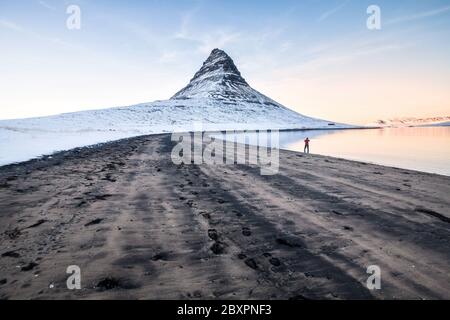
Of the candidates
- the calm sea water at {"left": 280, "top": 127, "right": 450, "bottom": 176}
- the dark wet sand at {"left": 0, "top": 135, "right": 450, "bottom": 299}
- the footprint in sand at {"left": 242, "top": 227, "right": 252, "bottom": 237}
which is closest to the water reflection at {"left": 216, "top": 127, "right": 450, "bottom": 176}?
the calm sea water at {"left": 280, "top": 127, "right": 450, "bottom": 176}

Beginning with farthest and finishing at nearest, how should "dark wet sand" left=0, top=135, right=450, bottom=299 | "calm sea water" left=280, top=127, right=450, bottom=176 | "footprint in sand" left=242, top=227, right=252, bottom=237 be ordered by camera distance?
"calm sea water" left=280, top=127, right=450, bottom=176 < "footprint in sand" left=242, top=227, right=252, bottom=237 < "dark wet sand" left=0, top=135, right=450, bottom=299

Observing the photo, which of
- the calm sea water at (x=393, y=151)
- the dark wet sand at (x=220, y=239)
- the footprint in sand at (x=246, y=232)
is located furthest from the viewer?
the calm sea water at (x=393, y=151)

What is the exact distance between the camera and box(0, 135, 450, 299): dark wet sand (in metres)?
4.27

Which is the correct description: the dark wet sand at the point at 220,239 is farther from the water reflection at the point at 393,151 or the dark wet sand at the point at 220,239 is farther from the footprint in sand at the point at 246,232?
the water reflection at the point at 393,151

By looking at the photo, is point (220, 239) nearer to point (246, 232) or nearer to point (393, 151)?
point (246, 232)

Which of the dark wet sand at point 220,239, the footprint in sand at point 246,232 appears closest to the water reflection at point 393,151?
the dark wet sand at point 220,239

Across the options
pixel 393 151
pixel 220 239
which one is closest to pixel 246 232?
pixel 220 239

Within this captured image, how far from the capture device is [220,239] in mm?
5922

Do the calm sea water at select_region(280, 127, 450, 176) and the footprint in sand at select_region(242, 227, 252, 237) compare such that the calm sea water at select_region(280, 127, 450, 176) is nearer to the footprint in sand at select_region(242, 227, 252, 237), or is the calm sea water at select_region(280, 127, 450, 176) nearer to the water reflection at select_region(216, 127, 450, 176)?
the water reflection at select_region(216, 127, 450, 176)

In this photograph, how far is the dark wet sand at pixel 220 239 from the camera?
427 centimetres

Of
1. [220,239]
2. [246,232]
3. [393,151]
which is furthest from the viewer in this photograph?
[393,151]

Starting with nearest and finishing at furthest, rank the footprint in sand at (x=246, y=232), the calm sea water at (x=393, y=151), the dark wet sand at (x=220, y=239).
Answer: the dark wet sand at (x=220, y=239)
the footprint in sand at (x=246, y=232)
the calm sea water at (x=393, y=151)
